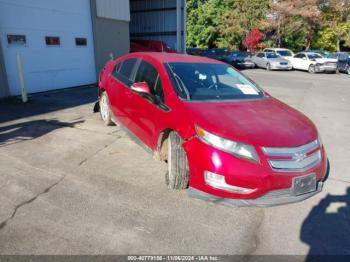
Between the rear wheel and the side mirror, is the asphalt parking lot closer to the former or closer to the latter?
the side mirror

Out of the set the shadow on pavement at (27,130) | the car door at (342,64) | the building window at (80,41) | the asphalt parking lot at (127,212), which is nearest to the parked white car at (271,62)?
the car door at (342,64)

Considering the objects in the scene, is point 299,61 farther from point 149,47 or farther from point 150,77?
point 150,77

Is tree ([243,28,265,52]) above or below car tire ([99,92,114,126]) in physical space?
above

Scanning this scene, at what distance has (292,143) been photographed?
3.10 m

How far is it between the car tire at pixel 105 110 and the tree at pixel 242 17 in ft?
101

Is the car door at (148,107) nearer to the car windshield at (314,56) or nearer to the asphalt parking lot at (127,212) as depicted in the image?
the asphalt parking lot at (127,212)

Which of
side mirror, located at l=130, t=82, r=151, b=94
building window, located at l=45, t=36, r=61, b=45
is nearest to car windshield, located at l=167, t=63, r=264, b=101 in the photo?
side mirror, located at l=130, t=82, r=151, b=94

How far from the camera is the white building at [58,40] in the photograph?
9.16 m

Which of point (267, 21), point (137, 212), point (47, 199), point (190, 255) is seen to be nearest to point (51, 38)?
point (47, 199)

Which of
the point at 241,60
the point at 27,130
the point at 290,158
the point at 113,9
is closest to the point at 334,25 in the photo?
A: the point at 241,60

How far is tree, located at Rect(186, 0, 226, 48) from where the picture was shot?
122 feet

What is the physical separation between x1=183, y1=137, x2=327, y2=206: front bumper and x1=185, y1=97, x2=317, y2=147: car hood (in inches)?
7.7

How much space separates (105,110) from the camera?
6.31 meters

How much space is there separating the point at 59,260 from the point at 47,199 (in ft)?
3.64
